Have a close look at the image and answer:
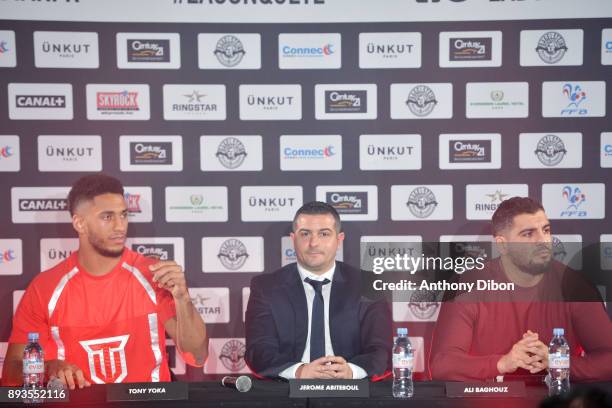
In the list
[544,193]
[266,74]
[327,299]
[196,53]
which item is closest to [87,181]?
[196,53]

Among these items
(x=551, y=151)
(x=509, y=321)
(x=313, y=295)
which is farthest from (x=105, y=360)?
(x=551, y=151)

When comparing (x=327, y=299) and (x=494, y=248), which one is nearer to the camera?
(x=327, y=299)

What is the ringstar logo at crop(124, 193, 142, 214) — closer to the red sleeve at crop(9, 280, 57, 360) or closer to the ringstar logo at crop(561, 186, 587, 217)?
the red sleeve at crop(9, 280, 57, 360)

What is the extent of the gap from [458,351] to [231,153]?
4.88 ft

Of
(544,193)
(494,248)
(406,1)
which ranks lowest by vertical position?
(494,248)

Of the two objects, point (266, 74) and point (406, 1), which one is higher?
point (406, 1)

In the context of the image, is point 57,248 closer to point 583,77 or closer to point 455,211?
point 455,211

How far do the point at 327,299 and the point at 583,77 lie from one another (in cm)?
175

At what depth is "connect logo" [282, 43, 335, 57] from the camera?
127 inches

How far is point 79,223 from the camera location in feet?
10.1

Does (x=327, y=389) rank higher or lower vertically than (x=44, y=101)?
lower

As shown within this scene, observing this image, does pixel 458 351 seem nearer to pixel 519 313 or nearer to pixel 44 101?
pixel 519 313

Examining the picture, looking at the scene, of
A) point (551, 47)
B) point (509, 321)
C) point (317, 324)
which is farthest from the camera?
point (551, 47)

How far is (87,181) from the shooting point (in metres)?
3.09
